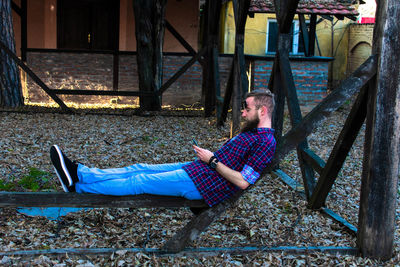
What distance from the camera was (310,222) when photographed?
14.9ft

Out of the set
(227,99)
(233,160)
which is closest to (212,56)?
(227,99)

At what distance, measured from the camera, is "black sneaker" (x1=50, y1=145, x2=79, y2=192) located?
340cm

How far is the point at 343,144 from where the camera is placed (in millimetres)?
4035

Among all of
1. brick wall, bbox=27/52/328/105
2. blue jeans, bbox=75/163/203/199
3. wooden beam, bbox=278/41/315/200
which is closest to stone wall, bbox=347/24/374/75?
brick wall, bbox=27/52/328/105

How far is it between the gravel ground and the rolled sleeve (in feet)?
2.10

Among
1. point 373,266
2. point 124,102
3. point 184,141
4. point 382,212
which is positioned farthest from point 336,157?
point 124,102

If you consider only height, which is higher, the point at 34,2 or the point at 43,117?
the point at 34,2

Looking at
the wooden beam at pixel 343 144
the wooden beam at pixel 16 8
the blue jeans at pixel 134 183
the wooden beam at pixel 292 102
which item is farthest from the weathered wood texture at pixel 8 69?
the wooden beam at pixel 343 144

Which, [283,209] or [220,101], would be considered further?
[220,101]

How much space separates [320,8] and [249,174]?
9.45 meters

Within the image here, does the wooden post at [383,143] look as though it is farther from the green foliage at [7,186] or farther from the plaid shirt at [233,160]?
the green foliage at [7,186]

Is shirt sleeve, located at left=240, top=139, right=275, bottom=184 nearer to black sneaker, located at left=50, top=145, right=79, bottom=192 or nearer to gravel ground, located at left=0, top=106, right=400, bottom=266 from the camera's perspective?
gravel ground, located at left=0, top=106, right=400, bottom=266

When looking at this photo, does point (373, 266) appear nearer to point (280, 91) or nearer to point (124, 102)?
point (280, 91)

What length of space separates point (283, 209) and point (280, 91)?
1.57 meters
